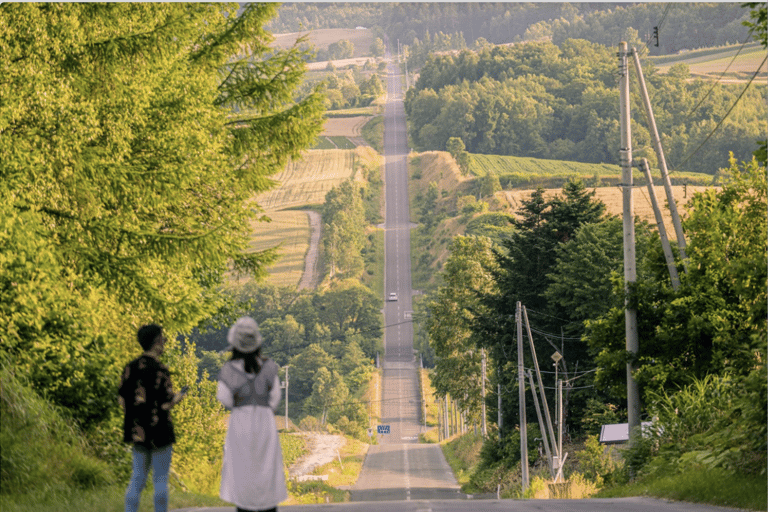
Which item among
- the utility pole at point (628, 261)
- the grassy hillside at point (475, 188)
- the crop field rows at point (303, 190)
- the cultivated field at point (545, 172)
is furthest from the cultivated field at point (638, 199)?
the crop field rows at point (303, 190)

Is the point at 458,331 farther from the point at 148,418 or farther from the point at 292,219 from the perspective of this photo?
the point at 292,219

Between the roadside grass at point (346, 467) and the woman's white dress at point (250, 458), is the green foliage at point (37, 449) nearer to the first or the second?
the woman's white dress at point (250, 458)

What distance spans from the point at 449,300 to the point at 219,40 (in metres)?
45.5

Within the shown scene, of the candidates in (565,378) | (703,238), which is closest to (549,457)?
(565,378)

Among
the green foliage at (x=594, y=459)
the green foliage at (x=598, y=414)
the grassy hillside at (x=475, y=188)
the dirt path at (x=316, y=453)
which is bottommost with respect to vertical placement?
the dirt path at (x=316, y=453)

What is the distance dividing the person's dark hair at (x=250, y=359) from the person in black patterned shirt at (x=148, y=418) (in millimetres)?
683

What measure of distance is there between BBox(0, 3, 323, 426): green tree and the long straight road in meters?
28.0

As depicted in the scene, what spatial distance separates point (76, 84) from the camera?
12523mm

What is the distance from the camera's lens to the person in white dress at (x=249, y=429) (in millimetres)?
6855

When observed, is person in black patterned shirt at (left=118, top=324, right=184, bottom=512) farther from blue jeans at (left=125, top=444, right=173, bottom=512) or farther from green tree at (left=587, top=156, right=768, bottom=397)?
green tree at (left=587, top=156, right=768, bottom=397)

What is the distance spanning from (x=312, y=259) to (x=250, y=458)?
15344 centimetres

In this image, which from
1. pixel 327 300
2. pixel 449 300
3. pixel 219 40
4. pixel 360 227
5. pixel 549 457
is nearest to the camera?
pixel 219 40

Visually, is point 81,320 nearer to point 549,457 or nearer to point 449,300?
point 549,457

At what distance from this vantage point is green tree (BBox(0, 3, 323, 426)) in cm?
1066
